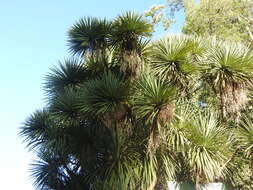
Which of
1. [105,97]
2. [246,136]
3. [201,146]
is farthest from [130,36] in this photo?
[246,136]

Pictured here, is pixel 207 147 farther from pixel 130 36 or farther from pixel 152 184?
pixel 130 36

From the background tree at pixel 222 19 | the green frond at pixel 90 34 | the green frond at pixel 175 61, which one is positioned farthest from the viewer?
the background tree at pixel 222 19

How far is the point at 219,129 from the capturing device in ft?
30.2

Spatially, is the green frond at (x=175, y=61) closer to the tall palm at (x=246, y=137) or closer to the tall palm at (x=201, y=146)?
the tall palm at (x=201, y=146)

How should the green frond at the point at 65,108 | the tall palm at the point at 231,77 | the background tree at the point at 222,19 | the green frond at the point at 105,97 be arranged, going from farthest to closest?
the background tree at the point at 222,19 → the green frond at the point at 65,108 → the tall palm at the point at 231,77 → the green frond at the point at 105,97

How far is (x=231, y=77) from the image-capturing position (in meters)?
9.48

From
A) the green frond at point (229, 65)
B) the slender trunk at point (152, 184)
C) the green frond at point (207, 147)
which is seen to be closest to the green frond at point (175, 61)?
the green frond at point (229, 65)

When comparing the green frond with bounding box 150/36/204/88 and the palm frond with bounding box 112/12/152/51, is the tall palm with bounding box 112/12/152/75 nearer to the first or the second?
the palm frond with bounding box 112/12/152/51

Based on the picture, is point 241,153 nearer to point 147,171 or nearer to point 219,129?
point 219,129

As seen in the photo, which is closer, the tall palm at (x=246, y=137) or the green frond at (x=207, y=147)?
the green frond at (x=207, y=147)

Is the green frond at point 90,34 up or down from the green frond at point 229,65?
up

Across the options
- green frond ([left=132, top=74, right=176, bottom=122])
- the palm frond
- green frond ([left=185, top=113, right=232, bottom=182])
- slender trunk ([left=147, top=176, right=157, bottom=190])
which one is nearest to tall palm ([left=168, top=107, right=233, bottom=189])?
green frond ([left=185, top=113, right=232, bottom=182])

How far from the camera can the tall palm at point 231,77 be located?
9.40 m

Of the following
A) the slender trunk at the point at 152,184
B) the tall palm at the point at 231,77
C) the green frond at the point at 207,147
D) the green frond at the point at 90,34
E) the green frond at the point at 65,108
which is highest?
the green frond at the point at 90,34
